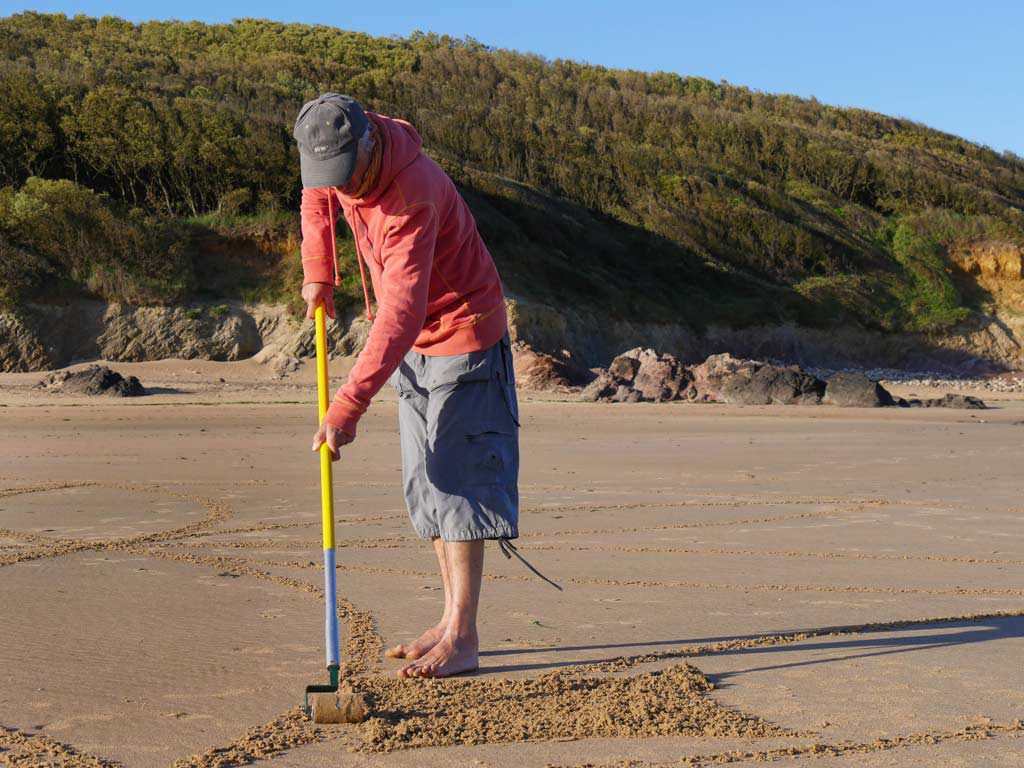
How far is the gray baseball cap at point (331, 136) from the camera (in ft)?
11.6

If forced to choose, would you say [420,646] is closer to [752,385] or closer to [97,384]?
[97,384]

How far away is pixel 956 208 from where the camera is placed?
41.4 metres

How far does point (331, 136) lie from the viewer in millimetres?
3533

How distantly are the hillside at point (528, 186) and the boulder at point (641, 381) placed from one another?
16.0ft

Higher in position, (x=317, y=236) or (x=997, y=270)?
(x=997, y=270)

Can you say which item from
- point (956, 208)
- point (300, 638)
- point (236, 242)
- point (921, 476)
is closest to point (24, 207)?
point (236, 242)

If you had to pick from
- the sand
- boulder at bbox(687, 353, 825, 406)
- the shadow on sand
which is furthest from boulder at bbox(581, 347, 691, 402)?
the shadow on sand

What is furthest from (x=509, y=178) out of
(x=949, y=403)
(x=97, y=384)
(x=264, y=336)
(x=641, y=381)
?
(x=97, y=384)

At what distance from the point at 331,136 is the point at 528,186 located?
29.2m

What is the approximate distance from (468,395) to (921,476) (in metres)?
6.79

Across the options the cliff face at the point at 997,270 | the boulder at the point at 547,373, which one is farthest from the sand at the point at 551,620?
the cliff face at the point at 997,270

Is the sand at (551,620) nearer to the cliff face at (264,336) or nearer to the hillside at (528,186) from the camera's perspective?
the cliff face at (264,336)

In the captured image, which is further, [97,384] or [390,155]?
[97,384]

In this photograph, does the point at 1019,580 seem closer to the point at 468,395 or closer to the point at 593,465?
the point at 468,395
